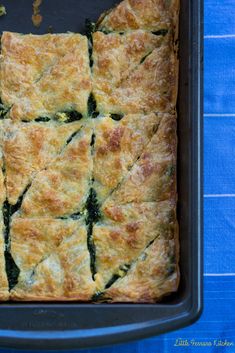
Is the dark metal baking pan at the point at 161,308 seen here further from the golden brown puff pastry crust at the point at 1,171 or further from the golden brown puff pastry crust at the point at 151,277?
the golden brown puff pastry crust at the point at 1,171

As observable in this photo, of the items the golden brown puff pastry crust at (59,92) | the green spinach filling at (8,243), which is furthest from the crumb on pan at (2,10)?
the green spinach filling at (8,243)

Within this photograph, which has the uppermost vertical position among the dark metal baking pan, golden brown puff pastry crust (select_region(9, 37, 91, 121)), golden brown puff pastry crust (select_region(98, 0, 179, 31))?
golden brown puff pastry crust (select_region(98, 0, 179, 31))

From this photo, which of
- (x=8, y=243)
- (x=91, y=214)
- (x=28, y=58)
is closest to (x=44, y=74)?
(x=28, y=58)

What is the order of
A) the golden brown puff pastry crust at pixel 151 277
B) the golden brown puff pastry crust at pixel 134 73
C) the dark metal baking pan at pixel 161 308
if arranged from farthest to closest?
the golden brown puff pastry crust at pixel 134 73 → the golden brown puff pastry crust at pixel 151 277 → the dark metal baking pan at pixel 161 308

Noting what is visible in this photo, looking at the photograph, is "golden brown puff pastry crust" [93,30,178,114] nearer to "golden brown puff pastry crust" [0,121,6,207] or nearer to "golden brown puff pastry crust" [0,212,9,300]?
"golden brown puff pastry crust" [0,121,6,207]

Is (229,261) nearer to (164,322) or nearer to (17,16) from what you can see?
(164,322)

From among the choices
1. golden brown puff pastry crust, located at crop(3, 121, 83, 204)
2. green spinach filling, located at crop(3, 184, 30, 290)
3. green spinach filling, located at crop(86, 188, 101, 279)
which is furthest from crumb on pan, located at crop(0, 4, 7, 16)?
green spinach filling, located at crop(86, 188, 101, 279)
